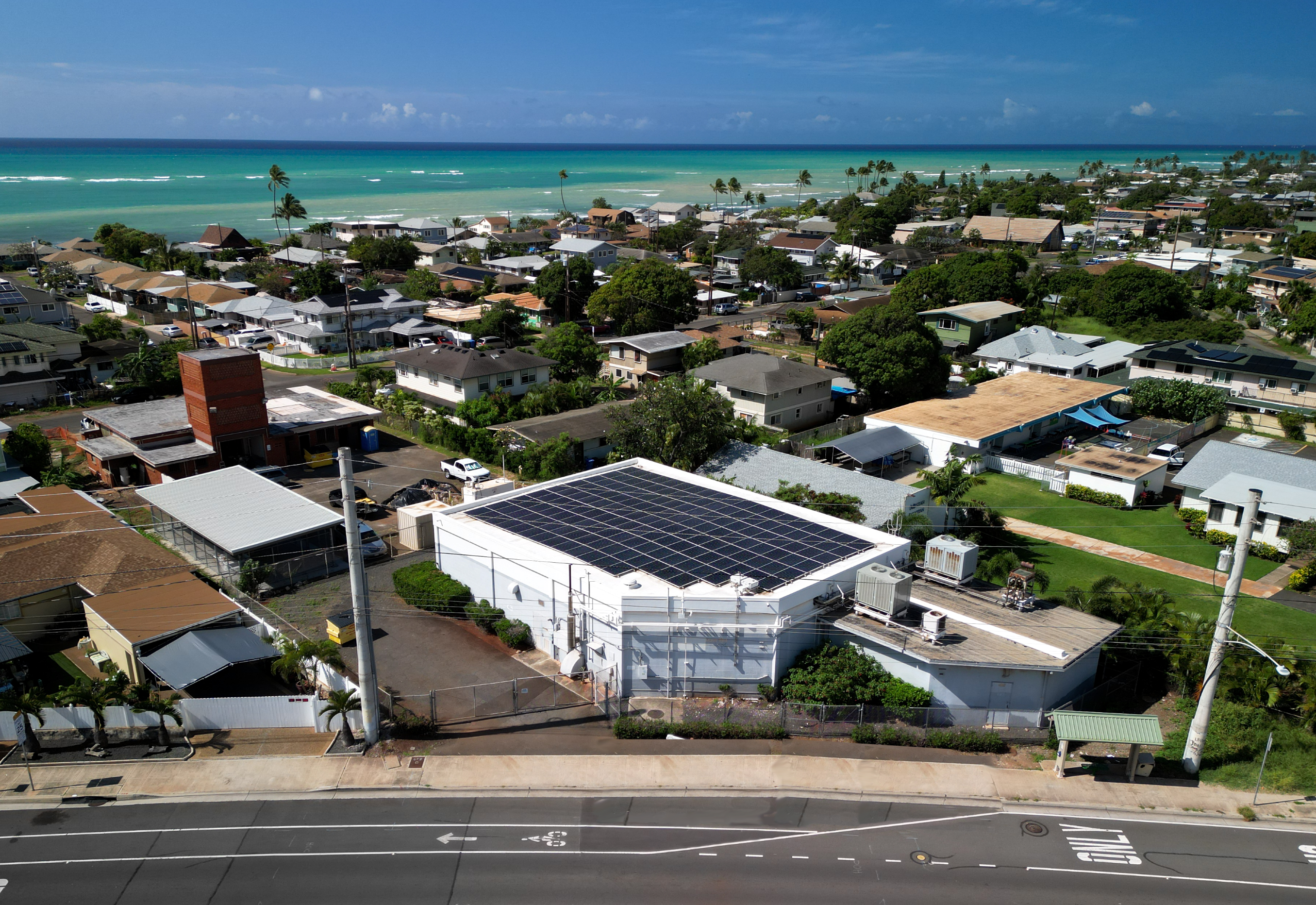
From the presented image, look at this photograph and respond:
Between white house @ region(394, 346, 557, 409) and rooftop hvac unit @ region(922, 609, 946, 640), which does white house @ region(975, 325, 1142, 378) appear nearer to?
white house @ region(394, 346, 557, 409)

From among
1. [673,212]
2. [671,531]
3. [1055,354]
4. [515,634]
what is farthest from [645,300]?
[673,212]

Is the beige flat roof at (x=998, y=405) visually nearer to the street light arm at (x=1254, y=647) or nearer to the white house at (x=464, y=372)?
the white house at (x=464, y=372)

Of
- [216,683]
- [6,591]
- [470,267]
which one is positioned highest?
[470,267]

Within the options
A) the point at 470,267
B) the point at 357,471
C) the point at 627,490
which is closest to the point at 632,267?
the point at 470,267

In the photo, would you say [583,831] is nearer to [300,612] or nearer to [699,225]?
[300,612]

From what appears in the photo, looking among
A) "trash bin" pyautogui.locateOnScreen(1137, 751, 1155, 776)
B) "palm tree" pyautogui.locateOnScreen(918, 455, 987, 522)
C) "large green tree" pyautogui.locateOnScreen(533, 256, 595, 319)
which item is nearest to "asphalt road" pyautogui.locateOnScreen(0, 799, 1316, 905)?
"trash bin" pyautogui.locateOnScreen(1137, 751, 1155, 776)

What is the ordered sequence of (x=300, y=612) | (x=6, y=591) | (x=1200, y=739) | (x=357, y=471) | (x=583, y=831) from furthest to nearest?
(x=357, y=471), (x=300, y=612), (x=6, y=591), (x=1200, y=739), (x=583, y=831)

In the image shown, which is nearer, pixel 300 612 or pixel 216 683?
pixel 216 683

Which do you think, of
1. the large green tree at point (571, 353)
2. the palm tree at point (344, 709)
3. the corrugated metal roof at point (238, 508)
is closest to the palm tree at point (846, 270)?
the large green tree at point (571, 353)

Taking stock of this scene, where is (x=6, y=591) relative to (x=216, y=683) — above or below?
above
